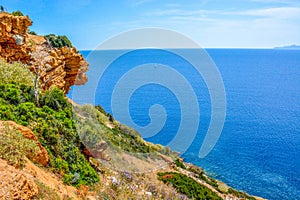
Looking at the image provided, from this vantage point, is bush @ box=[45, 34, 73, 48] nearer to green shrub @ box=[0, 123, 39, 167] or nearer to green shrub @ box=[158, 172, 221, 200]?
green shrub @ box=[158, 172, 221, 200]

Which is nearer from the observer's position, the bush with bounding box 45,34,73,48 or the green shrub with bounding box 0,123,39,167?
the green shrub with bounding box 0,123,39,167

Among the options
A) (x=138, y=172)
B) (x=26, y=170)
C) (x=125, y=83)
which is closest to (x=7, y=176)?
(x=26, y=170)

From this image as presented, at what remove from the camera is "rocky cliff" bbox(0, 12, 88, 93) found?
17875 millimetres

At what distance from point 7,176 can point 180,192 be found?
11.1m

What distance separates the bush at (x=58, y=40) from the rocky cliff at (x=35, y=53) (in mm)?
476

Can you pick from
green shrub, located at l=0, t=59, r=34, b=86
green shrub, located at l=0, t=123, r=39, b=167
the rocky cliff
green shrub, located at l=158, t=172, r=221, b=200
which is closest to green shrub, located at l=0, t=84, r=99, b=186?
green shrub, located at l=0, t=59, r=34, b=86

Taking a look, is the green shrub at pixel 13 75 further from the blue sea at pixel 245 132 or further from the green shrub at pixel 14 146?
the blue sea at pixel 245 132

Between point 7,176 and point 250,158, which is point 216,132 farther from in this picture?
point 7,176

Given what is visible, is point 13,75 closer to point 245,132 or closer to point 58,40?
point 58,40

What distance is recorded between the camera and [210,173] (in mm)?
31812

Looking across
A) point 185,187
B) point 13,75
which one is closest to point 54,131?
point 13,75

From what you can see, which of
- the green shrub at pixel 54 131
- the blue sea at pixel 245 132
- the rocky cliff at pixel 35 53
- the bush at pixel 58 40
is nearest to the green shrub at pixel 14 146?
the green shrub at pixel 54 131

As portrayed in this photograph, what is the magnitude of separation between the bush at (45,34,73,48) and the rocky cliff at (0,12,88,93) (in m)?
0.48

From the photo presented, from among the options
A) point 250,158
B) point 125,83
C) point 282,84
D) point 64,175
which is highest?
point 282,84
